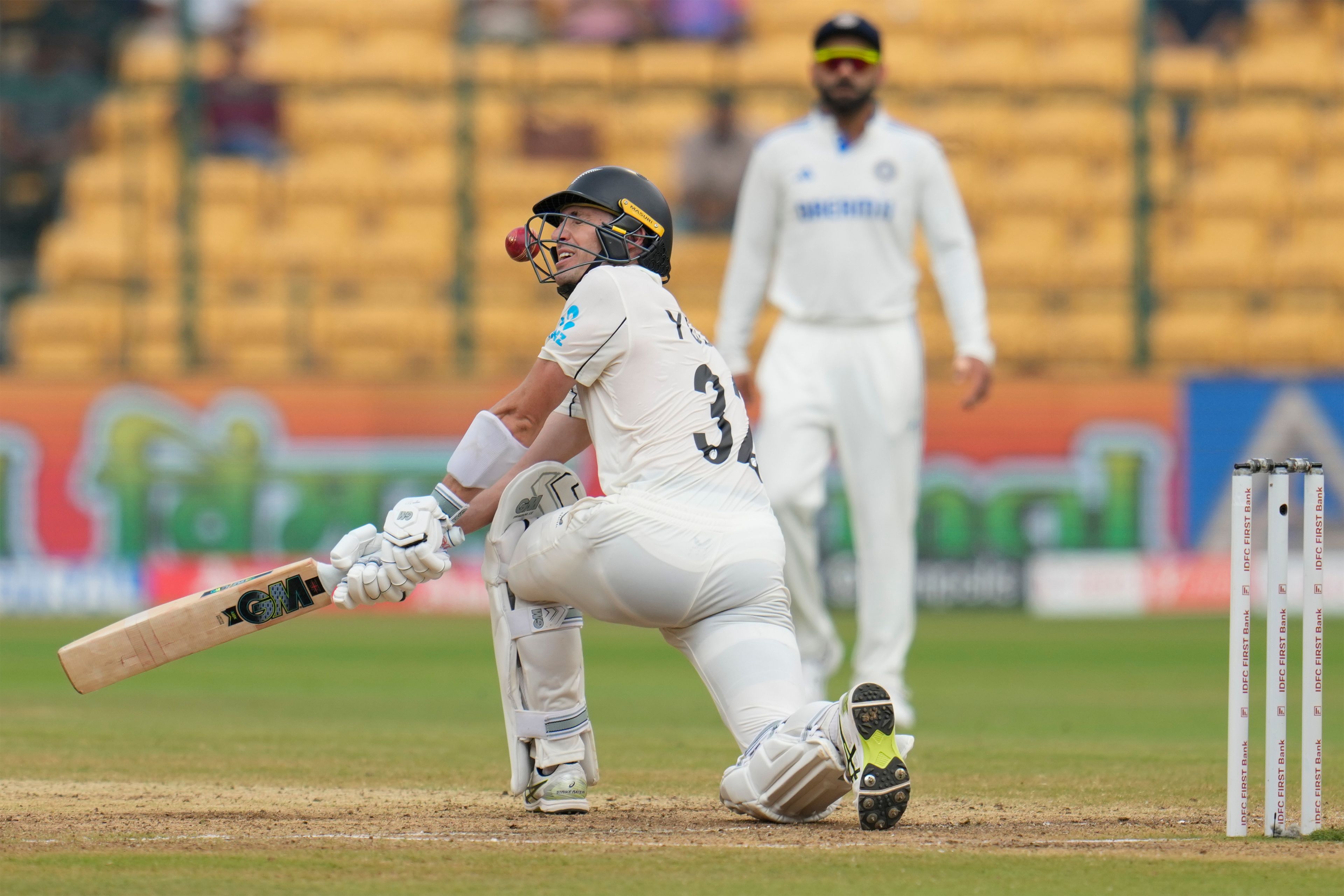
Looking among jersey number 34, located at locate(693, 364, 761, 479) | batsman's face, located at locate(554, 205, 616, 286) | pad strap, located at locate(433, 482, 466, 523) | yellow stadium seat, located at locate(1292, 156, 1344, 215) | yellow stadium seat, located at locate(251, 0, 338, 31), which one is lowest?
pad strap, located at locate(433, 482, 466, 523)

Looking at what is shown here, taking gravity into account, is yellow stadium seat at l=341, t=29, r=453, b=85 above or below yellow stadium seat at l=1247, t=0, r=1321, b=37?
below

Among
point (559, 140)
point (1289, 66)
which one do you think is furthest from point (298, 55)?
point (1289, 66)

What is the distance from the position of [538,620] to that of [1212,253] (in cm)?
1056

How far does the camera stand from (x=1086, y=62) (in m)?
14.7

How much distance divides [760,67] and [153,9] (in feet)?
15.3

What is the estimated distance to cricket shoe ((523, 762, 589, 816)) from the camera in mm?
4582

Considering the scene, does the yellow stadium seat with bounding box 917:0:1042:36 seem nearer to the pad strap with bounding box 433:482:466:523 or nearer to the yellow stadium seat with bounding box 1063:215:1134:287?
the yellow stadium seat with bounding box 1063:215:1134:287

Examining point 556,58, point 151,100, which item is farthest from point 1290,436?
point 151,100

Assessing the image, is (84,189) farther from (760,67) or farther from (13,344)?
(760,67)

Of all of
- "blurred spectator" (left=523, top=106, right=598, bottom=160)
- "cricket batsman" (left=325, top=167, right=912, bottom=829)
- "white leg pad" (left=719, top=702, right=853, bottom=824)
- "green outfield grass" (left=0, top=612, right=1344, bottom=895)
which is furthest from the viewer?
"blurred spectator" (left=523, top=106, right=598, bottom=160)

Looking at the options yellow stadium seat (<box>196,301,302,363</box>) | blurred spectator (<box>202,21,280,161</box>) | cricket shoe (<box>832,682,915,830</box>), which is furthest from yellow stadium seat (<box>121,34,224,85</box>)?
cricket shoe (<box>832,682,915,830</box>)

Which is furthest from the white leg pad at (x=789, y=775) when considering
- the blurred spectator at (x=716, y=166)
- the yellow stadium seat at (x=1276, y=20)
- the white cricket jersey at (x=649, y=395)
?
the yellow stadium seat at (x=1276, y=20)

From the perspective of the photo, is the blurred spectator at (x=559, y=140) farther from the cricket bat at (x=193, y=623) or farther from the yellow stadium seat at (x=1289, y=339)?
the cricket bat at (x=193, y=623)

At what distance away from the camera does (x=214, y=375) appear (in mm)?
12445
